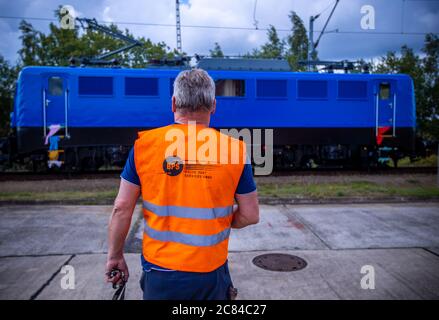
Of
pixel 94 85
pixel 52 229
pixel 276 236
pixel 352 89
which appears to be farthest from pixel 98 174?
pixel 352 89

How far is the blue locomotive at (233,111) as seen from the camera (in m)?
12.8

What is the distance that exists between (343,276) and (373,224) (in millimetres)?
2645

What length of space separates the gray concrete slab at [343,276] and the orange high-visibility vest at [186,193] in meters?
1.95

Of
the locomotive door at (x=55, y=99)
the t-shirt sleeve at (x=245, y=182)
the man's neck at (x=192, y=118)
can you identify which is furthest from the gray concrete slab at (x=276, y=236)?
the locomotive door at (x=55, y=99)

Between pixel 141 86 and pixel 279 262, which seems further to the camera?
pixel 141 86

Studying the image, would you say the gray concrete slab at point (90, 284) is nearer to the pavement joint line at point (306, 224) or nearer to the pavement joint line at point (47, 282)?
the pavement joint line at point (47, 282)

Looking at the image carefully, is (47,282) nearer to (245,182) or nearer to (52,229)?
(52,229)

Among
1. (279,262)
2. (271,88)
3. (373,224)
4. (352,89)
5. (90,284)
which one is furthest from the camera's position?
(352,89)

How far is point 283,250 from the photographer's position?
537cm

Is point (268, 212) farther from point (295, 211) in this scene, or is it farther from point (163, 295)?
point (163, 295)

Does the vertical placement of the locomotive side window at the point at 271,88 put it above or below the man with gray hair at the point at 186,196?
above

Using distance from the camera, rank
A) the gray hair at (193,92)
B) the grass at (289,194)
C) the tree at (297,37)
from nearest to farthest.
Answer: the gray hair at (193,92), the grass at (289,194), the tree at (297,37)
